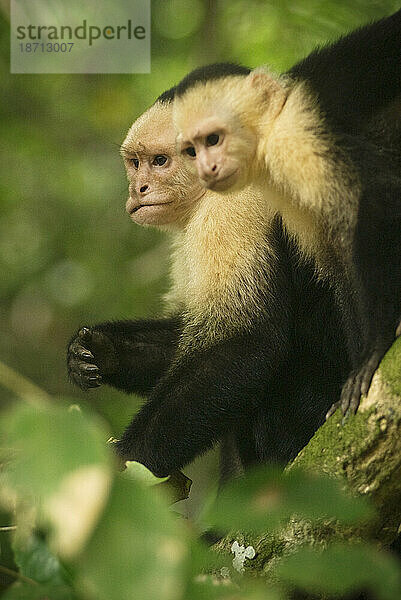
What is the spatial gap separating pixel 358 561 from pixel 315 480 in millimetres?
74

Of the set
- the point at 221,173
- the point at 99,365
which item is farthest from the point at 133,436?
the point at 221,173

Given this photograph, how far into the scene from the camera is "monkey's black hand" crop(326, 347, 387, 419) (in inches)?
62.1

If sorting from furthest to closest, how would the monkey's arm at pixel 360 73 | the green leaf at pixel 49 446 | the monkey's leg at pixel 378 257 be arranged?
the monkey's arm at pixel 360 73 → the monkey's leg at pixel 378 257 → the green leaf at pixel 49 446

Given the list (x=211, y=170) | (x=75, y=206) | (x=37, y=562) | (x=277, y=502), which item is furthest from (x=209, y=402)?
(x=75, y=206)

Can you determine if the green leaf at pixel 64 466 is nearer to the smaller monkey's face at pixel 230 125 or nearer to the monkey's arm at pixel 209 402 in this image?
the smaller monkey's face at pixel 230 125

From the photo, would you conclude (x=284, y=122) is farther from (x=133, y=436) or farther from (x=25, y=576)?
(x=25, y=576)

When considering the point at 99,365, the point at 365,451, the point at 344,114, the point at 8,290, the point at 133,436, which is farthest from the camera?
the point at 8,290

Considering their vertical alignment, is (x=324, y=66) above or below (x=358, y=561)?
above

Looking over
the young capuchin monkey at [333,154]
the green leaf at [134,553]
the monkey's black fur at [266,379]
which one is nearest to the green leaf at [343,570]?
the green leaf at [134,553]

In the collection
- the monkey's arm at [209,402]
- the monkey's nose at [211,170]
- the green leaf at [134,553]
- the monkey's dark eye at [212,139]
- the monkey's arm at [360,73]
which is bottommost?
the monkey's arm at [209,402]

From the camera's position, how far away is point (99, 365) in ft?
8.87

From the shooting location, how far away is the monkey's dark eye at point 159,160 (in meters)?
2.57

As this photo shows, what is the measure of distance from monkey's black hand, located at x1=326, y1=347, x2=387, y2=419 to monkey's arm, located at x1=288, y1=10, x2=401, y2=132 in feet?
1.78

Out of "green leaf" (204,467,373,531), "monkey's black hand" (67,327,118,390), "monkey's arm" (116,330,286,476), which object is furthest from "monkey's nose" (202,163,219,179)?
"green leaf" (204,467,373,531)
